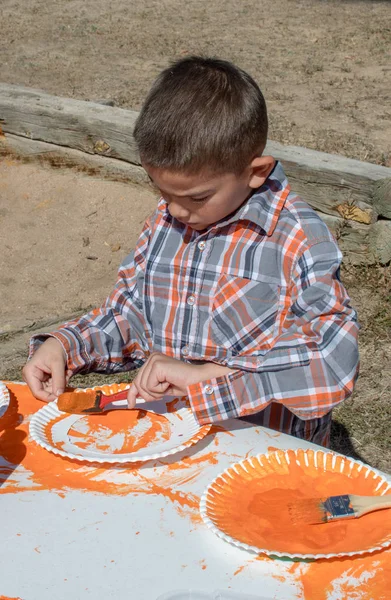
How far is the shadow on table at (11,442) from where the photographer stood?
1587mm

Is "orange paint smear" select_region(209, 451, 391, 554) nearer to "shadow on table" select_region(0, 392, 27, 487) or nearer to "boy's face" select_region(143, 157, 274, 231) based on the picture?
"shadow on table" select_region(0, 392, 27, 487)

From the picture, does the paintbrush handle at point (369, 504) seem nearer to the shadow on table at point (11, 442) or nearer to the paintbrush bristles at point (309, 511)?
the paintbrush bristles at point (309, 511)

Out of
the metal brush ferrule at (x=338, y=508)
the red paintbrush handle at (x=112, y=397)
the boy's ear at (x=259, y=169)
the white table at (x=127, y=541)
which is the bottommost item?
the red paintbrush handle at (x=112, y=397)

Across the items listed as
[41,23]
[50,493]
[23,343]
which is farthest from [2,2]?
[50,493]

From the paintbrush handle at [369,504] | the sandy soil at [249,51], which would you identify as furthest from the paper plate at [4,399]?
the sandy soil at [249,51]

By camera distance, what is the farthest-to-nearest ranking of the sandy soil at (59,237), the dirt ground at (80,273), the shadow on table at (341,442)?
the sandy soil at (59,237)
the dirt ground at (80,273)
the shadow on table at (341,442)

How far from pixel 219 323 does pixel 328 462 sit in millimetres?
510

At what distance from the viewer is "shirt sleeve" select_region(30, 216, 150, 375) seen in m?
1.99

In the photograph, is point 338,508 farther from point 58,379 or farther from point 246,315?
point 58,379

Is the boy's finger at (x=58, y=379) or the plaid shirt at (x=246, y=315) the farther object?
the boy's finger at (x=58, y=379)

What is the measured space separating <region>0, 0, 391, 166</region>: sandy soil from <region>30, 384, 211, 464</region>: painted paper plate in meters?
3.79

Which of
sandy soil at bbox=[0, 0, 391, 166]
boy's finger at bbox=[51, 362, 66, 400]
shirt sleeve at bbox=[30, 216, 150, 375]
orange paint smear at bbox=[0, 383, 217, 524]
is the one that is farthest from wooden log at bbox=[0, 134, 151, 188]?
orange paint smear at bbox=[0, 383, 217, 524]

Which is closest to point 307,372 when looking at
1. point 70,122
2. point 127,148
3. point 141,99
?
point 127,148

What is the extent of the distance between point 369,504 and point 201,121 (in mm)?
823
